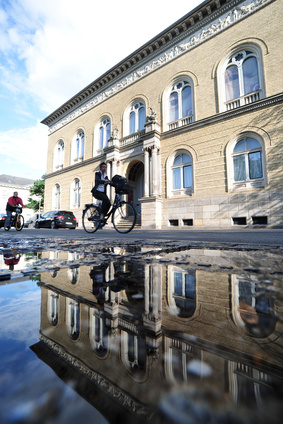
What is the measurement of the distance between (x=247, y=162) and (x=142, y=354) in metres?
12.7

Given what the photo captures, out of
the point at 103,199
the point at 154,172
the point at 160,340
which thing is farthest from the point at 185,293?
the point at 154,172

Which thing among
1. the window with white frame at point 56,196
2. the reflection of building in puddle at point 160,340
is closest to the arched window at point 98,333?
the reflection of building in puddle at point 160,340

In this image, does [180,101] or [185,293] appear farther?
[180,101]

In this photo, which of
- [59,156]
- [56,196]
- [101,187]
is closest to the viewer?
[101,187]

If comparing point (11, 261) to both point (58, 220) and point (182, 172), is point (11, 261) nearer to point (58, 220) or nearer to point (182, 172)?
point (182, 172)

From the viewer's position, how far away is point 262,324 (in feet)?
1.61

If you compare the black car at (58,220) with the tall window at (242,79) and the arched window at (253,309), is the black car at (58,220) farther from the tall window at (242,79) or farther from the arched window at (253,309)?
the arched window at (253,309)

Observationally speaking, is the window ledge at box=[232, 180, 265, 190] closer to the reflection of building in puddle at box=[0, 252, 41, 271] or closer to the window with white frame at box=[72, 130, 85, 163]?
the reflection of building in puddle at box=[0, 252, 41, 271]

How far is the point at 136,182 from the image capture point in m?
18.6

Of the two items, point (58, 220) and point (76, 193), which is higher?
point (76, 193)

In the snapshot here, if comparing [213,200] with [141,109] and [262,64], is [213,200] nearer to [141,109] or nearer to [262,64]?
[262,64]

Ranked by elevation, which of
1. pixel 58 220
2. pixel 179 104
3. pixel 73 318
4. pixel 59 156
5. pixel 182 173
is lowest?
pixel 73 318

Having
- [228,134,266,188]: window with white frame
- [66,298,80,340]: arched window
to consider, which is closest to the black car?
[228,134,266,188]: window with white frame

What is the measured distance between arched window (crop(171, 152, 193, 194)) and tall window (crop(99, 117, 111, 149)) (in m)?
8.07
